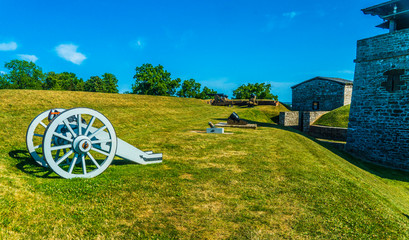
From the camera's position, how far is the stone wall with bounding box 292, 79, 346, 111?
2480 cm

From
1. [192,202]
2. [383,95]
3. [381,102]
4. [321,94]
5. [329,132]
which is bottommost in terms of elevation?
[192,202]

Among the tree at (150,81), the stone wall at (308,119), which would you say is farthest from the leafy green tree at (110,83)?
the stone wall at (308,119)

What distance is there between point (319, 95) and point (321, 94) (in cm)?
27

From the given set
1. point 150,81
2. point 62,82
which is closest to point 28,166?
point 150,81

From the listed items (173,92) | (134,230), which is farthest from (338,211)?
(173,92)

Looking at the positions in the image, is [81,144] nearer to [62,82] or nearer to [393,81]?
[393,81]

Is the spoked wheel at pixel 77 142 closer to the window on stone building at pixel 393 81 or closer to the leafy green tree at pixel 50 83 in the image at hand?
the window on stone building at pixel 393 81

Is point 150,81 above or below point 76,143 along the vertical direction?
above

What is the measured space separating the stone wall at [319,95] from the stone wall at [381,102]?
34.7 feet

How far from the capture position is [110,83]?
2608 inches

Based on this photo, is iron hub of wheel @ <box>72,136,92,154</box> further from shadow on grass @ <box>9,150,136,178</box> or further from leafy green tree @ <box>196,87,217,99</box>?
leafy green tree @ <box>196,87,217,99</box>

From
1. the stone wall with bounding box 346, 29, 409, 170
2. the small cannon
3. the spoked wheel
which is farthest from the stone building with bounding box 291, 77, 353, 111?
the spoked wheel

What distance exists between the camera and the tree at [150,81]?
1956 inches

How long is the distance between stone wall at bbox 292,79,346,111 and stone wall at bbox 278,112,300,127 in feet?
19.4
